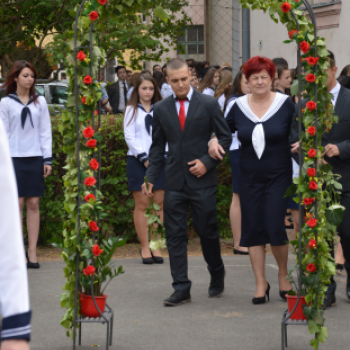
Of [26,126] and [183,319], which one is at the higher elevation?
[26,126]

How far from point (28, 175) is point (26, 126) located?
0.54 m

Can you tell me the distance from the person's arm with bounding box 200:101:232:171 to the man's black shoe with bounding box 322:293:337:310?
4.81ft

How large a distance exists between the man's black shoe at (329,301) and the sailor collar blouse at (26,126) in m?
3.42

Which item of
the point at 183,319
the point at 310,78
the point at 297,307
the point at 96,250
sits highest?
the point at 310,78

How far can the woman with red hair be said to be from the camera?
5598 millimetres

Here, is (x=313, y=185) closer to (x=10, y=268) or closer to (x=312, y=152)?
(x=312, y=152)

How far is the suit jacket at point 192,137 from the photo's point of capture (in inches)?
231

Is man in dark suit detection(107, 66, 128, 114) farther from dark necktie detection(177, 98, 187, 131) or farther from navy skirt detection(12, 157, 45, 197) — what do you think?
dark necktie detection(177, 98, 187, 131)

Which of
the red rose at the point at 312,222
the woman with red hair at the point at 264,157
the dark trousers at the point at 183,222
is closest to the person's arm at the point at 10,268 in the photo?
the red rose at the point at 312,222

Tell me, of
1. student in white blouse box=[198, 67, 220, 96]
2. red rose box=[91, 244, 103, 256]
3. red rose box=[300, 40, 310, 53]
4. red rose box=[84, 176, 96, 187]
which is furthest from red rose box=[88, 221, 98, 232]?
student in white blouse box=[198, 67, 220, 96]

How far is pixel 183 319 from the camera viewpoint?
5.44 meters

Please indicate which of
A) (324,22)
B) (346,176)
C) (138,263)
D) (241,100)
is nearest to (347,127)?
(346,176)

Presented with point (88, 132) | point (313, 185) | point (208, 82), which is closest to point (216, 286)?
point (313, 185)

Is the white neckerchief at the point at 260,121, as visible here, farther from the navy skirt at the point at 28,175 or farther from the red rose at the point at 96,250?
the navy skirt at the point at 28,175
